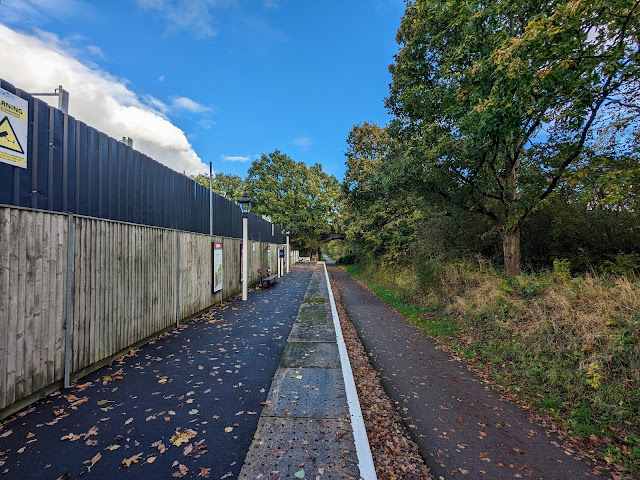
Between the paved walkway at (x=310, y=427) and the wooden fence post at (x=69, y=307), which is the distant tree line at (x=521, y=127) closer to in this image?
the paved walkway at (x=310, y=427)

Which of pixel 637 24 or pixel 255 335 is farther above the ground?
pixel 637 24

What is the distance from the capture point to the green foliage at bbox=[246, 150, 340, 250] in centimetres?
3906

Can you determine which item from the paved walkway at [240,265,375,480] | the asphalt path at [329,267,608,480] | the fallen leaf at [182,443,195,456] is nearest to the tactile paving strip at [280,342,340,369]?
the paved walkway at [240,265,375,480]

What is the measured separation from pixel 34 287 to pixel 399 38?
12.8 meters

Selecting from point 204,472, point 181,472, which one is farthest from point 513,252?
point 181,472

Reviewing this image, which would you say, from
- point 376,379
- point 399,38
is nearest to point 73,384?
point 376,379

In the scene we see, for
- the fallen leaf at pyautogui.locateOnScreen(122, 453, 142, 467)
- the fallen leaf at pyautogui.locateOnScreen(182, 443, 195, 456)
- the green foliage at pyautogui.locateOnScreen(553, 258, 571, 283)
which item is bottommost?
the fallen leaf at pyautogui.locateOnScreen(182, 443, 195, 456)

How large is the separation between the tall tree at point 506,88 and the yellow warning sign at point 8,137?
24.6 feet

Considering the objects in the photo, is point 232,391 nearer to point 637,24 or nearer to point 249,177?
point 637,24

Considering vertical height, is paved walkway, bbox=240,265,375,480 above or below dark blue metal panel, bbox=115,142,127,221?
below

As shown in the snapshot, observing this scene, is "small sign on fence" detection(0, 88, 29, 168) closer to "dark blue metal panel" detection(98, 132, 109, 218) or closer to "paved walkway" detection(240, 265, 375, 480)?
"dark blue metal panel" detection(98, 132, 109, 218)

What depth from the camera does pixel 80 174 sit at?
Result: 411cm

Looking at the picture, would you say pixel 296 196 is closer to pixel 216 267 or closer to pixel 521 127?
pixel 216 267

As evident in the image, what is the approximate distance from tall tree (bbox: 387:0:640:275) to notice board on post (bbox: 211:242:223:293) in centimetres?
657
